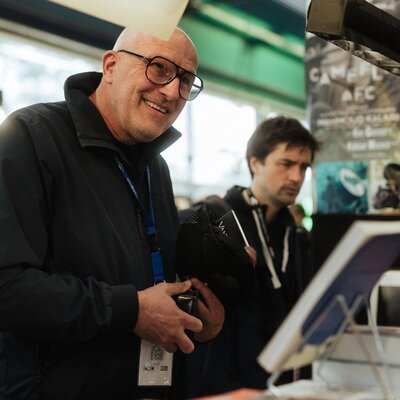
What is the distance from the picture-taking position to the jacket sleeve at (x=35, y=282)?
142 centimetres

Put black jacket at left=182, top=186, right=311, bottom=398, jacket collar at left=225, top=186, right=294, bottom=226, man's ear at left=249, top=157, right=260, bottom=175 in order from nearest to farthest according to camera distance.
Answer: black jacket at left=182, top=186, right=311, bottom=398, jacket collar at left=225, top=186, right=294, bottom=226, man's ear at left=249, top=157, right=260, bottom=175

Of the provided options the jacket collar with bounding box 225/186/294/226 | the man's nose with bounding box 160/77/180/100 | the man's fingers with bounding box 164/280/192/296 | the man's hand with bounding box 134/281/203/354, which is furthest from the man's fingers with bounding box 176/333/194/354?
the jacket collar with bounding box 225/186/294/226

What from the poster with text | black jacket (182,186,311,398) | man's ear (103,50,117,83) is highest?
man's ear (103,50,117,83)

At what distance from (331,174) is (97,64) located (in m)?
3.41

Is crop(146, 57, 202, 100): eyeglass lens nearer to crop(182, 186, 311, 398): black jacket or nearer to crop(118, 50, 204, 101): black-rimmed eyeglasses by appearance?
crop(118, 50, 204, 101): black-rimmed eyeglasses

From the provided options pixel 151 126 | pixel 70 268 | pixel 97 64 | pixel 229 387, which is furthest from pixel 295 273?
pixel 97 64

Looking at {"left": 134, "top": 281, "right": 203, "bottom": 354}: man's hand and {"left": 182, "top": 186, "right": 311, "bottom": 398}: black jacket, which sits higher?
{"left": 134, "top": 281, "right": 203, "bottom": 354}: man's hand

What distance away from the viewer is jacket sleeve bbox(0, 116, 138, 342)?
1.42 metres

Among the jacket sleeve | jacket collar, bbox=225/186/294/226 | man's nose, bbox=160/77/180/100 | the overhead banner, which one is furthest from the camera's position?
the overhead banner

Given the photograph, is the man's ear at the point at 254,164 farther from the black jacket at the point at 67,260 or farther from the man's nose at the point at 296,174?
the black jacket at the point at 67,260

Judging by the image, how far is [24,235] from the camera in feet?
4.85

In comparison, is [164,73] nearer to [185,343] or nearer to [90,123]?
[90,123]

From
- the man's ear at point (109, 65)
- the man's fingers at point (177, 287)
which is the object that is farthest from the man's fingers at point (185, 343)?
the man's ear at point (109, 65)

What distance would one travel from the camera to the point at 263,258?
2912 millimetres
